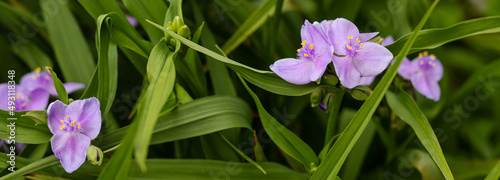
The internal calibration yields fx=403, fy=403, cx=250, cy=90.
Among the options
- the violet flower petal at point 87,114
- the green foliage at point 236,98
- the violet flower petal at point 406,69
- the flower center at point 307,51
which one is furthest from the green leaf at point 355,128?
the violet flower petal at point 87,114

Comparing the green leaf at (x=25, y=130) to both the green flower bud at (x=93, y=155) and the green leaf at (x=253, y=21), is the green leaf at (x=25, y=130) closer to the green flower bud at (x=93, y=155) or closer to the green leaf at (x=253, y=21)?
the green flower bud at (x=93, y=155)

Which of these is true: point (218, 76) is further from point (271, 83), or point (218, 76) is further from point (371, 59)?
point (371, 59)

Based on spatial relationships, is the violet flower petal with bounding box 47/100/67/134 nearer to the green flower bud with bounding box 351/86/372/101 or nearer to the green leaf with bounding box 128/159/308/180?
the green leaf with bounding box 128/159/308/180

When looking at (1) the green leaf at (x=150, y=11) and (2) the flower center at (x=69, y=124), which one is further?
(1) the green leaf at (x=150, y=11)

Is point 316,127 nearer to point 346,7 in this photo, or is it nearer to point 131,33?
point 346,7

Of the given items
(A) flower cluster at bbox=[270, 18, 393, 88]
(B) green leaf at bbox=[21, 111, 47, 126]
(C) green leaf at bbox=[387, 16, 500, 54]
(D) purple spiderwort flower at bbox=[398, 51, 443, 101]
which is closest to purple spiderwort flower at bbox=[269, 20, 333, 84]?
(A) flower cluster at bbox=[270, 18, 393, 88]

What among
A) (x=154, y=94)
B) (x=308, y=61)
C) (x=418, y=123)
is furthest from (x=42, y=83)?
(x=418, y=123)
